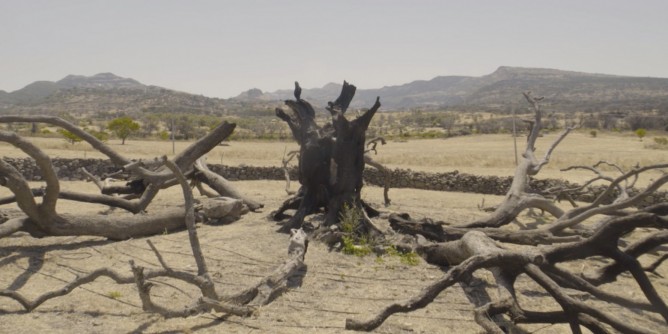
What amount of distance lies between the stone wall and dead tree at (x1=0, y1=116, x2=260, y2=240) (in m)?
8.06

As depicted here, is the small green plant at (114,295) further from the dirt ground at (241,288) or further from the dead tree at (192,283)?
the dead tree at (192,283)

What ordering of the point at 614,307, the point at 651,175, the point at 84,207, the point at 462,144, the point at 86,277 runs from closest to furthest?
the point at 86,277
the point at 614,307
the point at 84,207
the point at 651,175
the point at 462,144

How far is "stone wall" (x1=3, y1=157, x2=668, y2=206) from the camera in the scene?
46.3ft

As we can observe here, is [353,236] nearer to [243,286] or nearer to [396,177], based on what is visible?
[243,286]

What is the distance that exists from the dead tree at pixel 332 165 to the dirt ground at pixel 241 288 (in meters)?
0.86

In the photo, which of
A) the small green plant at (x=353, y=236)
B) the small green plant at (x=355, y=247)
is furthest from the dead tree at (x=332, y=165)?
the small green plant at (x=355, y=247)

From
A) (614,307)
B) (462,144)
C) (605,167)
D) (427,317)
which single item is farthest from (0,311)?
(462,144)

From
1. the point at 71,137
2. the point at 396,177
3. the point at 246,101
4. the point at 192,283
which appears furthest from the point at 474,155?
the point at 246,101

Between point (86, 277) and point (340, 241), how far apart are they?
3.81 metres

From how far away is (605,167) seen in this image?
19.3 metres

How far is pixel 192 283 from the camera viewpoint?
4316 millimetres

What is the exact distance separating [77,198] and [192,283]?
4601 millimetres

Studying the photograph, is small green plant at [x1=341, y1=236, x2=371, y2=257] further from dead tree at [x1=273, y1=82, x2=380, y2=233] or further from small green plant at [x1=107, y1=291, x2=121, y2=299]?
small green plant at [x1=107, y1=291, x2=121, y2=299]

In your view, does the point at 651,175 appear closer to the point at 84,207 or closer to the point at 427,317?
the point at 427,317
